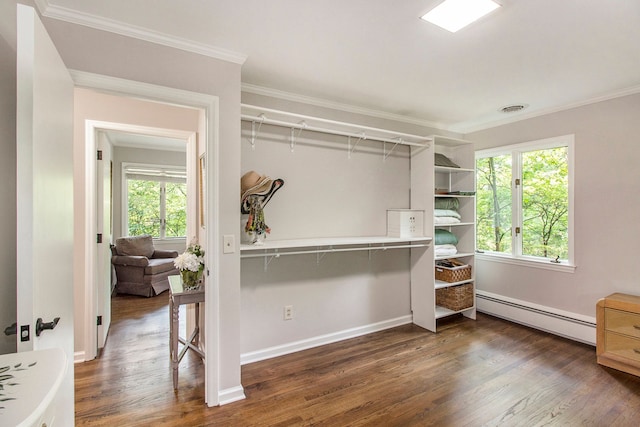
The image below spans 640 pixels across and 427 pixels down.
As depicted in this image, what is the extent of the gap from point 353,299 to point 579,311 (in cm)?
226

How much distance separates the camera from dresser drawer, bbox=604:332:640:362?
2453 millimetres

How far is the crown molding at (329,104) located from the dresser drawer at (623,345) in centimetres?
269

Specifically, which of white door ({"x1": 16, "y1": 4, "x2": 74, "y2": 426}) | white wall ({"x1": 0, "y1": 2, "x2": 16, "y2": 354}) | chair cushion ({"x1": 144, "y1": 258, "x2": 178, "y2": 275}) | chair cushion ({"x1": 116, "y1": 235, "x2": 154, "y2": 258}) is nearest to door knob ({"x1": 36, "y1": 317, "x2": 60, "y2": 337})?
white door ({"x1": 16, "y1": 4, "x2": 74, "y2": 426})

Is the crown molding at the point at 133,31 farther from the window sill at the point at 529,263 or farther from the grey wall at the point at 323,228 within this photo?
the window sill at the point at 529,263

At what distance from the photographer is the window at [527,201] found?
3260 mm

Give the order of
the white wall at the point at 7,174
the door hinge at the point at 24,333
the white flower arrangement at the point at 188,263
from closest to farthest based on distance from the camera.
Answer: the door hinge at the point at 24,333
the white wall at the point at 7,174
the white flower arrangement at the point at 188,263

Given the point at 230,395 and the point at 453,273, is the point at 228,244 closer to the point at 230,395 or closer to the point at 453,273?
the point at 230,395

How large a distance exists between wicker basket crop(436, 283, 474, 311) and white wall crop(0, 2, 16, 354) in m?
3.63

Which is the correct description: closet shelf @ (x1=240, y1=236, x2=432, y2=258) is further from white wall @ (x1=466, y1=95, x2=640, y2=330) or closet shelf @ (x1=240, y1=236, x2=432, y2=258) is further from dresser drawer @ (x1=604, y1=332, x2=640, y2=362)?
dresser drawer @ (x1=604, y1=332, x2=640, y2=362)

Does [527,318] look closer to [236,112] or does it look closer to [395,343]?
[395,343]

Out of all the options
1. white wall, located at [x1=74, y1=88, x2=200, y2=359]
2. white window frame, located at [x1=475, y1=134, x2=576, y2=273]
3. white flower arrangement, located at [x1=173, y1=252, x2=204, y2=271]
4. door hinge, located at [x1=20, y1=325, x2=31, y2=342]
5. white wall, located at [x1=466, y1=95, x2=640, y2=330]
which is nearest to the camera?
door hinge, located at [x1=20, y1=325, x2=31, y2=342]

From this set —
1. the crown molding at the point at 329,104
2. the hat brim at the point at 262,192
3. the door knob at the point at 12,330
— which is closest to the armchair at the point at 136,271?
the hat brim at the point at 262,192

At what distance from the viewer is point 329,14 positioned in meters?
1.70

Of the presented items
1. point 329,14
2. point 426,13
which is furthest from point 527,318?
point 329,14
